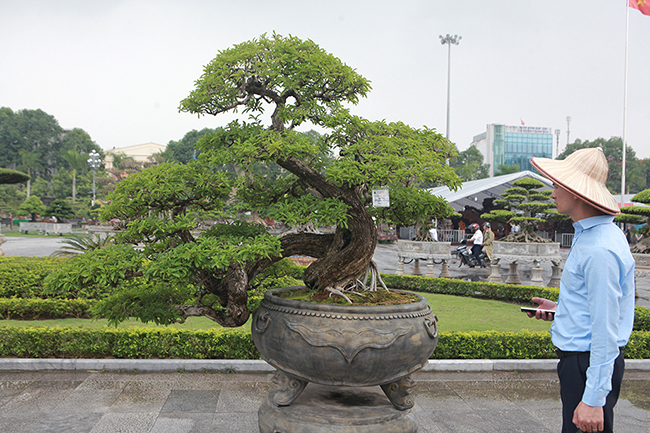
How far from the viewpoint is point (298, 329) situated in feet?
9.98

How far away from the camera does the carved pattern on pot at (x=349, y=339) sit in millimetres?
2939

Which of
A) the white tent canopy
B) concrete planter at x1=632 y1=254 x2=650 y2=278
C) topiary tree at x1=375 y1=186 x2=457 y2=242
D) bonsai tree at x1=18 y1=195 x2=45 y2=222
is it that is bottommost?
concrete planter at x1=632 y1=254 x2=650 y2=278

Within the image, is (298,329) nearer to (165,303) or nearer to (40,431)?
(165,303)

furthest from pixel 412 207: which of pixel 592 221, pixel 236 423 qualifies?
pixel 236 423

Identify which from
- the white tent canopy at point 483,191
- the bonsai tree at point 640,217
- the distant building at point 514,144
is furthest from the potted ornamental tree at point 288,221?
the distant building at point 514,144

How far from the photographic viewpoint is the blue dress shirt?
1.97m

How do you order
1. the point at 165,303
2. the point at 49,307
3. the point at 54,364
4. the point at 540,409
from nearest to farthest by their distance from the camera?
the point at 165,303 → the point at 540,409 → the point at 54,364 → the point at 49,307

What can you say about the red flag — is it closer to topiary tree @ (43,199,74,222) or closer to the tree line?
the tree line

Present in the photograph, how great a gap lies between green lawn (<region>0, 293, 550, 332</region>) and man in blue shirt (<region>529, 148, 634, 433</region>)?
5031mm

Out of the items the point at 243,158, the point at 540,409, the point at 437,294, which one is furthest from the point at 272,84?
the point at 437,294

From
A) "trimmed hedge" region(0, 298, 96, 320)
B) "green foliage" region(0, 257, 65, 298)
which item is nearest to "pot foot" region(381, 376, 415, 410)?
"trimmed hedge" region(0, 298, 96, 320)

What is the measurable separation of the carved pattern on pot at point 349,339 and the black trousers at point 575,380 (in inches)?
41.4

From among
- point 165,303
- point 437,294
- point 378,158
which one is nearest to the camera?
point 378,158

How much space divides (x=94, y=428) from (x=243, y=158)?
2.66 metres
